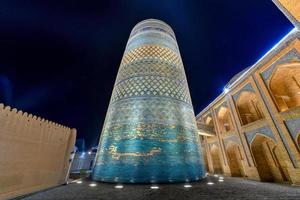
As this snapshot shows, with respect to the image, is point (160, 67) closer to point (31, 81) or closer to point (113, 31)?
point (113, 31)

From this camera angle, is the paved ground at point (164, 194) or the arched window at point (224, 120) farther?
the arched window at point (224, 120)

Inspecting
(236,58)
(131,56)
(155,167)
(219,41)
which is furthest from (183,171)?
(236,58)

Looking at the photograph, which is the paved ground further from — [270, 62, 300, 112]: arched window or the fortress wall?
[270, 62, 300, 112]: arched window

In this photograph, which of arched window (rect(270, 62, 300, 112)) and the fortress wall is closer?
the fortress wall

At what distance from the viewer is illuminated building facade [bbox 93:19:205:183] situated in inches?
195

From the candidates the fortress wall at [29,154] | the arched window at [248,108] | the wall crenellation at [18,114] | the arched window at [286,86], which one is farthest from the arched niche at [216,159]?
the wall crenellation at [18,114]

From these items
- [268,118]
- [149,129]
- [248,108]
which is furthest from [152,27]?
[268,118]

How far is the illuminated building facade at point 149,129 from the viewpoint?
4965 millimetres

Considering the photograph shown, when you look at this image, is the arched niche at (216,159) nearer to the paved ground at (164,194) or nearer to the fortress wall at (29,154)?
the paved ground at (164,194)

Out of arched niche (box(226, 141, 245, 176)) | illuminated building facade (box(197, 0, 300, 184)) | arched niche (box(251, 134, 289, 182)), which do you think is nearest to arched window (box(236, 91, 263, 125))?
illuminated building facade (box(197, 0, 300, 184))

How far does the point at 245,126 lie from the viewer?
802cm

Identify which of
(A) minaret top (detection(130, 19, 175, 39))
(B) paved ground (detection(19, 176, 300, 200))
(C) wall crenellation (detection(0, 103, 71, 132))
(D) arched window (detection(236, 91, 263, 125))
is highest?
(A) minaret top (detection(130, 19, 175, 39))

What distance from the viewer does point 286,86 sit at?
7.17 meters

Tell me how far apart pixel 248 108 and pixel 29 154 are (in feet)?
36.0
